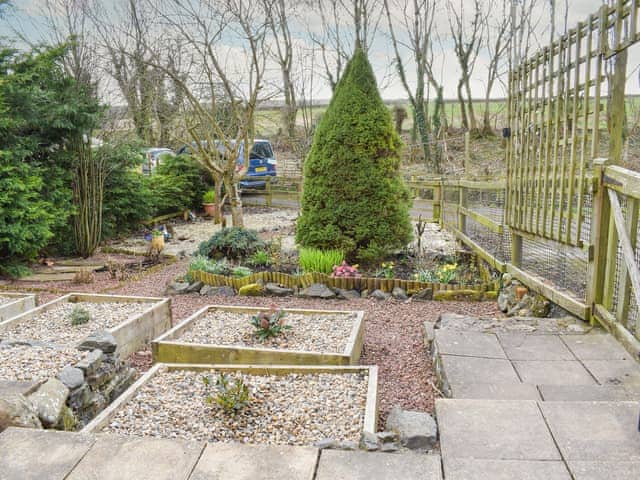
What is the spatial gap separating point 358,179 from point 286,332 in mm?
2625

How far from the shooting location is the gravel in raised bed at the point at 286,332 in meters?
3.71

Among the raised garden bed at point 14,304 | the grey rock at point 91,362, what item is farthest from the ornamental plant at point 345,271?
the raised garden bed at point 14,304

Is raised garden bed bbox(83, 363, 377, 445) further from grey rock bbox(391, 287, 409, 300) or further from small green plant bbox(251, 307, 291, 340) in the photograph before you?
grey rock bbox(391, 287, 409, 300)

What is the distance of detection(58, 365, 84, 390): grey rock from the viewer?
274 cm

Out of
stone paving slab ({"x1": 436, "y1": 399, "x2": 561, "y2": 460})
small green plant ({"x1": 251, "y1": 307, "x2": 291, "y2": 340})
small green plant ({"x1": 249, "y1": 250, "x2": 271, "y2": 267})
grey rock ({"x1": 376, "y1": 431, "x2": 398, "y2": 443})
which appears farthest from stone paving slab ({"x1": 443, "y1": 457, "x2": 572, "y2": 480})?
small green plant ({"x1": 249, "y1": 250, "x2": 271, "y2": 267})

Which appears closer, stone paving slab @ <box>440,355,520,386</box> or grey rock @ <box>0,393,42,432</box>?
grey rock @ <box>0,393,42,432</box>

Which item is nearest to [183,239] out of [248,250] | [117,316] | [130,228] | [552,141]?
[130,228]

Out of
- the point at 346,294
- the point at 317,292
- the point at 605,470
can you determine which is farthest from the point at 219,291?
the point at 605,470

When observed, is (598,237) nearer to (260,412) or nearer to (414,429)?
(414,429)

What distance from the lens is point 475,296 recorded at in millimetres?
5172

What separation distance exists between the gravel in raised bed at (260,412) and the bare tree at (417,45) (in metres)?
15.8

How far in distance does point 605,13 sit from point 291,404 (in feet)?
9.82

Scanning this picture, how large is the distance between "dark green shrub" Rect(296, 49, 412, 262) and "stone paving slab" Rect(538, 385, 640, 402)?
11.4 feet

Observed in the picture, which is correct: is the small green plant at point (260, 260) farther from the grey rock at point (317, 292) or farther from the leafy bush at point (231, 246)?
the grey rock at point (317, 292)
